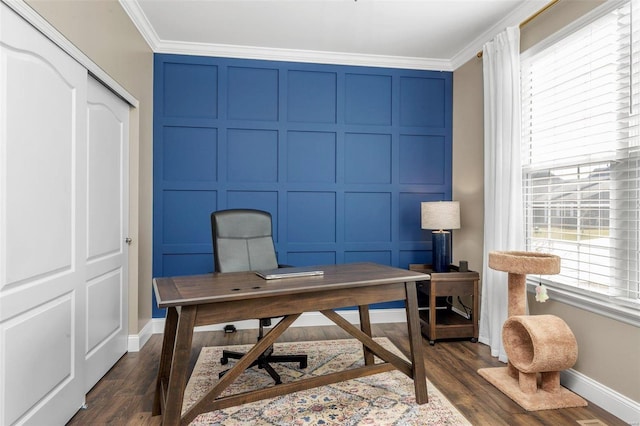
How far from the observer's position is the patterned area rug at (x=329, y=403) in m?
2.00

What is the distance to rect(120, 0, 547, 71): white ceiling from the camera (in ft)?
9.29

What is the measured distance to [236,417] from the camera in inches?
80.1

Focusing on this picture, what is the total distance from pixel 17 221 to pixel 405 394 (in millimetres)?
2221

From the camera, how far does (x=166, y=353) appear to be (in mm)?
2012

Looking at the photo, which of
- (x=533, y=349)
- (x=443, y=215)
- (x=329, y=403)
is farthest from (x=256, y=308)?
(x=443, y=215)

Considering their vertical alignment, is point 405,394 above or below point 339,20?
below

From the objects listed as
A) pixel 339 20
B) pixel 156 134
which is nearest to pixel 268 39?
pixel 339 20

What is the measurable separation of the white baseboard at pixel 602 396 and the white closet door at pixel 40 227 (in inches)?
117

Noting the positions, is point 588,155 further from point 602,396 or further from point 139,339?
point 139,339

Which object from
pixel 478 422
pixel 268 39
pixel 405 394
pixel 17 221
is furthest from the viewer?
pixel 268 39

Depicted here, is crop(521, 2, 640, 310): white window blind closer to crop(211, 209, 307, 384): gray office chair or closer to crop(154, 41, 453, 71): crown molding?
crop(154, 41, 453, 71): crown molding

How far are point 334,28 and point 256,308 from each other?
2516 millimetres

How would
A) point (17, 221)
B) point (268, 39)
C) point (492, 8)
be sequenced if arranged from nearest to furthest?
point (17, 221) < point (492, 8) < point (268, 39)

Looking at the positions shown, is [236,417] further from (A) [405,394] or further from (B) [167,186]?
(B) [167,186]
